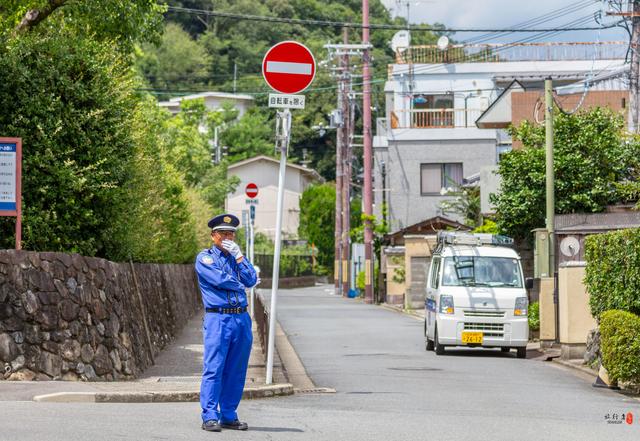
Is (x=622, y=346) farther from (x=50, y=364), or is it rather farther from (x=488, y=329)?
(x=488, y=329)

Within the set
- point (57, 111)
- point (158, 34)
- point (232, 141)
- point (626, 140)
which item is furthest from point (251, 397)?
point (232, 141)

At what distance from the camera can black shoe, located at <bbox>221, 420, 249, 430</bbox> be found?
10039 mm

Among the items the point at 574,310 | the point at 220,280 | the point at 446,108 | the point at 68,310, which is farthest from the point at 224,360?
the point at 446,108

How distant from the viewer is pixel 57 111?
51.5 feet

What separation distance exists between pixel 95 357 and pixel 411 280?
104 ft

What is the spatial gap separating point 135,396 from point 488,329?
37.9 ft

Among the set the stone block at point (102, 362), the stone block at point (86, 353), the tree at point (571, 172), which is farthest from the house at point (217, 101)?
the stone block at point (86, 353)

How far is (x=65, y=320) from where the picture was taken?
13445 mm

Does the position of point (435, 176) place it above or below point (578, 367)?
above

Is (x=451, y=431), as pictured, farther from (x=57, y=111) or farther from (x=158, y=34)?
(x=158, y=34)

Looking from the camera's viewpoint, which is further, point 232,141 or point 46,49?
point 232,141

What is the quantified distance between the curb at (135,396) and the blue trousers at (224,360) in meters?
1.92

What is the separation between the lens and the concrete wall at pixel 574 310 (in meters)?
20.4

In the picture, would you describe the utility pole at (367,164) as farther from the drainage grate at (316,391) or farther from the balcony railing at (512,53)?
the drainage grate at (316,391)
